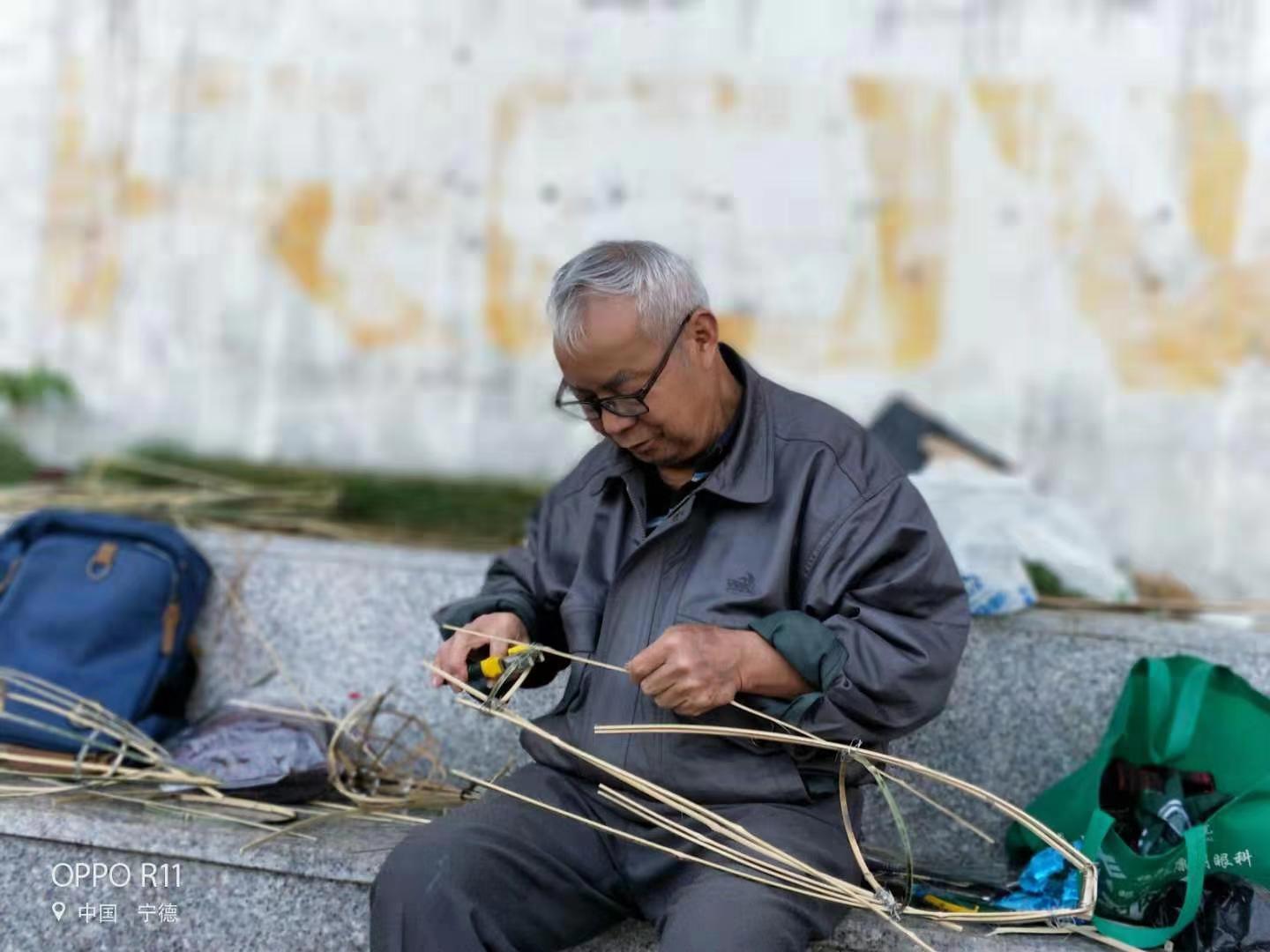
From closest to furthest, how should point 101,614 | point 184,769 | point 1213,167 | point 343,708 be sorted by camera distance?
point 184,769
point 101,614
point 343,708
point 1213,167

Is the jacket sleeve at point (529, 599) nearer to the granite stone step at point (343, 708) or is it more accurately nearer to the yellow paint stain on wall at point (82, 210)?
the granite stone step at point (343, 708)

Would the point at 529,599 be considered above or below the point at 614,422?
below

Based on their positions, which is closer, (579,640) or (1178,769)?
(579,640)

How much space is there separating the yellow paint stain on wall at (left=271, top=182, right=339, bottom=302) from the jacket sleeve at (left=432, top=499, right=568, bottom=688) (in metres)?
2.28

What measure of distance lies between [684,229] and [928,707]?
255cm

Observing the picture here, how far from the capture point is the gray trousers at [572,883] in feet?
7.50

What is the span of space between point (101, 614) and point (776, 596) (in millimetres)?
1792

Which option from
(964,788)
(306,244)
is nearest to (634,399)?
(964,788)

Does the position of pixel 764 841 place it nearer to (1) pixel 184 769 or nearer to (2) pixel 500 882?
(2) pixel 500 882

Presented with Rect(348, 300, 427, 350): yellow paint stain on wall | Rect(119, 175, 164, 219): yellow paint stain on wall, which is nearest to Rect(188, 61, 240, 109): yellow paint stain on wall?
Rect(119, 175, 164, 219): yellow paint stain on wall

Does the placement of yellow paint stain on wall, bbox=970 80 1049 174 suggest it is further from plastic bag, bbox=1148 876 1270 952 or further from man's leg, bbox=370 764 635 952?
man's leg, bbox=370 764 635 952

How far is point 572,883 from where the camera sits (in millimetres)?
2490

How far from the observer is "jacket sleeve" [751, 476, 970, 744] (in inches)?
92.6

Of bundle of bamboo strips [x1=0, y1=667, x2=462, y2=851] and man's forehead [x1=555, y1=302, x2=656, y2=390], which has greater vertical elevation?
man's forehead [x1=555, y1=302, x2=656, y2=390]
